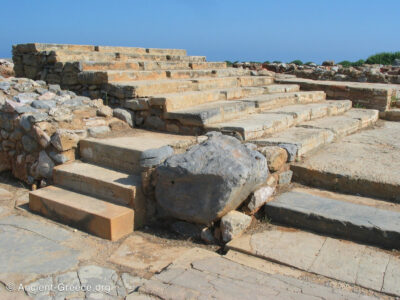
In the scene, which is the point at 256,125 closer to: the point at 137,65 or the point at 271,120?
the point at 271,120

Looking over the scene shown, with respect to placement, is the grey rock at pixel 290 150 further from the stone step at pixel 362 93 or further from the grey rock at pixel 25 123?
the stone step at pixel 362 93

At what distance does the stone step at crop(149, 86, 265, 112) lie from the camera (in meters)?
4.68

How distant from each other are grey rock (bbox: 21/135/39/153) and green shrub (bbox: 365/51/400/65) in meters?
13.3

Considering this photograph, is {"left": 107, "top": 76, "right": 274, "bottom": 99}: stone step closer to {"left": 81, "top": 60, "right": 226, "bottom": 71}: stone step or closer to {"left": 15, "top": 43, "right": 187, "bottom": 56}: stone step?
{"left": 81, "top": 60, "right": 226, "bottom": 71}: stone step

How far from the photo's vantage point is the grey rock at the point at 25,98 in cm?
477

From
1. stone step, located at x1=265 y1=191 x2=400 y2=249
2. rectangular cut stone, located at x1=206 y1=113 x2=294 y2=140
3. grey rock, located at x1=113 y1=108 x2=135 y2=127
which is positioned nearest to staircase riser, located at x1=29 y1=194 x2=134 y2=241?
stone step, located at x1=265 y1=191 x2=400 y2=249

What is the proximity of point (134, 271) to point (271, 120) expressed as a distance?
2.63 metres

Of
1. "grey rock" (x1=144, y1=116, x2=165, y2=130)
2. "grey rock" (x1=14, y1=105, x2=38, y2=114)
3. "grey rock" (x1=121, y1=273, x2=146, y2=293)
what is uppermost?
"grey rock" (x1=14, y1=105, x2=38, y2=114)

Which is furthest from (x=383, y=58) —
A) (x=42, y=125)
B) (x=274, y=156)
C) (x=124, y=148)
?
(x=42, y=125)

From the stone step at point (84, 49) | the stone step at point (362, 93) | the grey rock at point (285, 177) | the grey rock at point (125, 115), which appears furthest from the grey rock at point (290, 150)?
the stone step at point (84, 49)

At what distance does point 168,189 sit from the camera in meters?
3.26

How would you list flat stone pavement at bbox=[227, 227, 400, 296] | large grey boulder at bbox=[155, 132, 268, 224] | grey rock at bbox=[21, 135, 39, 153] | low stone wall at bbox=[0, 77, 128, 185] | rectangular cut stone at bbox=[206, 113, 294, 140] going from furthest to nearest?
grey rock at bbox=[21, 135, 39, 153], low stone wall at bbox=[0, 77, 128, 185], rectangular cut stone at bbox=[206, 113, 294, 140], large grey boulder at bbox=[155, 132, 268, 224], flat stone pavement at bbox=[227, 227, 400, 296]

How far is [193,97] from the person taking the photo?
5141 mm

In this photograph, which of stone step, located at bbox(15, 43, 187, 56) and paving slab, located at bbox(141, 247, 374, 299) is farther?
stone step, located at bbox(15, 43, 187, 56)
